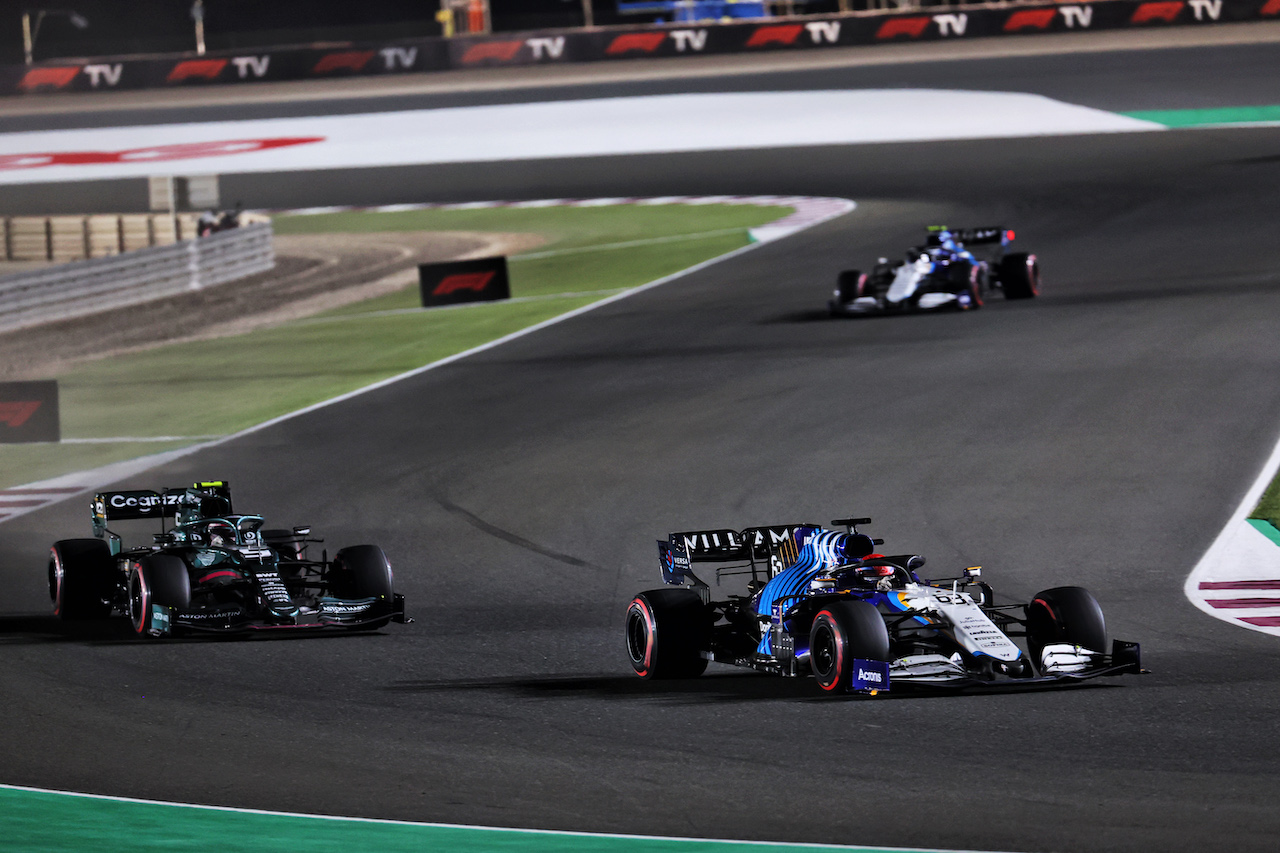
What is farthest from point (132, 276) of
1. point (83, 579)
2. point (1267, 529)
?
point (1267, 529)

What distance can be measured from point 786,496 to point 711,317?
971cm

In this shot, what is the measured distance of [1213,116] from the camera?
1494 inches

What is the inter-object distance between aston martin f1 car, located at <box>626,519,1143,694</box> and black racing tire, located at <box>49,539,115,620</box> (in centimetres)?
386

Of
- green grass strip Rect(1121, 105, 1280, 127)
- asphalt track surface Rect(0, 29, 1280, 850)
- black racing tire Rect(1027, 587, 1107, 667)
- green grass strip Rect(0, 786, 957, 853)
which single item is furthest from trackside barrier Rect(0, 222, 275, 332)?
green grass strip Rect(0, 786, 957, 853)

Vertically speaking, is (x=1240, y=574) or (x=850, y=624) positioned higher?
(x=850, y=624)

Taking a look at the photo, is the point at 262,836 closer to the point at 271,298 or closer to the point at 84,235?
the point at 271,298

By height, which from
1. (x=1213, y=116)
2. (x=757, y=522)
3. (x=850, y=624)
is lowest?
(x=757, y=522)

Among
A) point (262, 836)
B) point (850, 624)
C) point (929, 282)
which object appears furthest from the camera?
point (929, 282)

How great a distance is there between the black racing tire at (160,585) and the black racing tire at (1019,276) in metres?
15.2

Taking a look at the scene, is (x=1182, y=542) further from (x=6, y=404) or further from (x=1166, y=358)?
(x=6, y=404)

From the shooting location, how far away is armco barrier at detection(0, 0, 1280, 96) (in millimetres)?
42438

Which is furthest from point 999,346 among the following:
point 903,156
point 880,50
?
point 880,50

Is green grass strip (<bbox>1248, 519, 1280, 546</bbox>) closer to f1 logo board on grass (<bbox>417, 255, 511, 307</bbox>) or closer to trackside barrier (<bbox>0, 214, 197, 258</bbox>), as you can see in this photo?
f1 logo board on grass (<bbox>417, 255, 511, 307</bbox>)

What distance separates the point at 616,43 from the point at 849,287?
24423 millimetres
